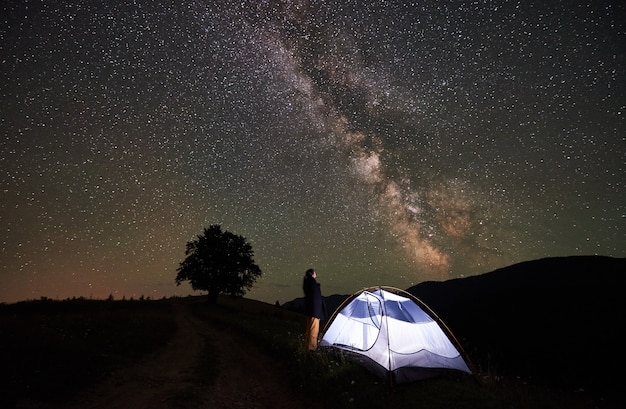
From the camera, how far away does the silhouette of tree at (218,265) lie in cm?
4178

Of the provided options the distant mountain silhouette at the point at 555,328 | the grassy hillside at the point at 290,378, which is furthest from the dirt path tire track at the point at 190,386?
the distant mountain silhouette at the point at 555,328

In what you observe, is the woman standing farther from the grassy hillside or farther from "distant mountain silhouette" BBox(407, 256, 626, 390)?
"distant mountain silhouette" BBox(407, 256, 626, 390)

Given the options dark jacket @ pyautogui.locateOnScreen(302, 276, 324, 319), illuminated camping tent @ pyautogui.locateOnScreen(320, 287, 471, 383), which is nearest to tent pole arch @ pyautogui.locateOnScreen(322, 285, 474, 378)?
illuminated camping tent @ pyautogui.locateOnScreen(320, 287, 471, 383)

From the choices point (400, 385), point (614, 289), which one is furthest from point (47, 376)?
point (614, 289)

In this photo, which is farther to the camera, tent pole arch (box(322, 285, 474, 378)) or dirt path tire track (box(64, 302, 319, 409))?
tent pole arch (box(322, 285, 474, 378))

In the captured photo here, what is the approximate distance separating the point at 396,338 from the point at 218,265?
3637cm

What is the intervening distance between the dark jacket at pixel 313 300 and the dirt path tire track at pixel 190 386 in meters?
2.09

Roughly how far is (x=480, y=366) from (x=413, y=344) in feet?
5.96

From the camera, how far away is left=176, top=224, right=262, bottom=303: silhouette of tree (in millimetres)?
41781

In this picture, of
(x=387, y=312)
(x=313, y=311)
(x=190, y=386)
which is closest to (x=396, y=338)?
(x=387, y=312)

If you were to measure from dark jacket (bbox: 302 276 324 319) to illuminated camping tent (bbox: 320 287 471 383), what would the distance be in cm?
88

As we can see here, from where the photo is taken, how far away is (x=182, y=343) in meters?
15.0

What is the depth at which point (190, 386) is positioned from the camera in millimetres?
8508

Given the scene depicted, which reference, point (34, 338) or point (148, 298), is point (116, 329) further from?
point (148, 298)
